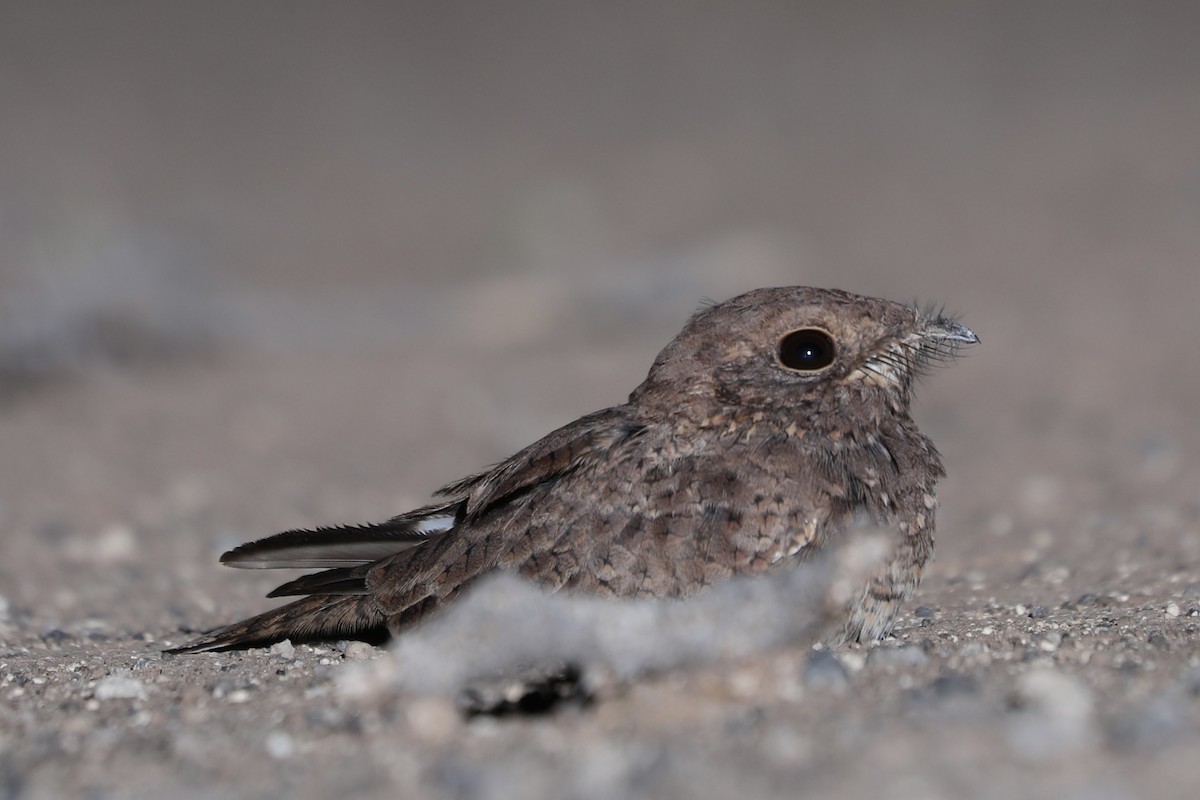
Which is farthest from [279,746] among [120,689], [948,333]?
[948,333]

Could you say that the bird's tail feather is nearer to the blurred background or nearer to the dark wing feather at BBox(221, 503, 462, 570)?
the dark wing feather at BBox(221, 503, 462, 570)

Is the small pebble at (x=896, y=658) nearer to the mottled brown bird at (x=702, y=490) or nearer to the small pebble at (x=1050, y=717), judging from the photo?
the mottled brown bird at (x=702, y=490)

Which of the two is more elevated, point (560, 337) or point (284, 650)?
point (560, 337)

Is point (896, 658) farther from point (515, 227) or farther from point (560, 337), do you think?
point (515, 227)

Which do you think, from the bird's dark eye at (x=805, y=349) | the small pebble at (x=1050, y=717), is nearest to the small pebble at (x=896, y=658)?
the small pebble at (x=1050, y=717)

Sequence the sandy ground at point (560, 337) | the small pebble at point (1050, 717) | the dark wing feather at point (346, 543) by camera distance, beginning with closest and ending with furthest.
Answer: the small pebble at point (1050, 717)
the sandy ground at point (560, 337)
the dark wing feather at point (346, 543)

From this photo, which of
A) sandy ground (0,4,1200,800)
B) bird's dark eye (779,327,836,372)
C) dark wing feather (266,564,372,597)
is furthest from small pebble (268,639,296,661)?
bird's dark eye (779,327,836,372)
